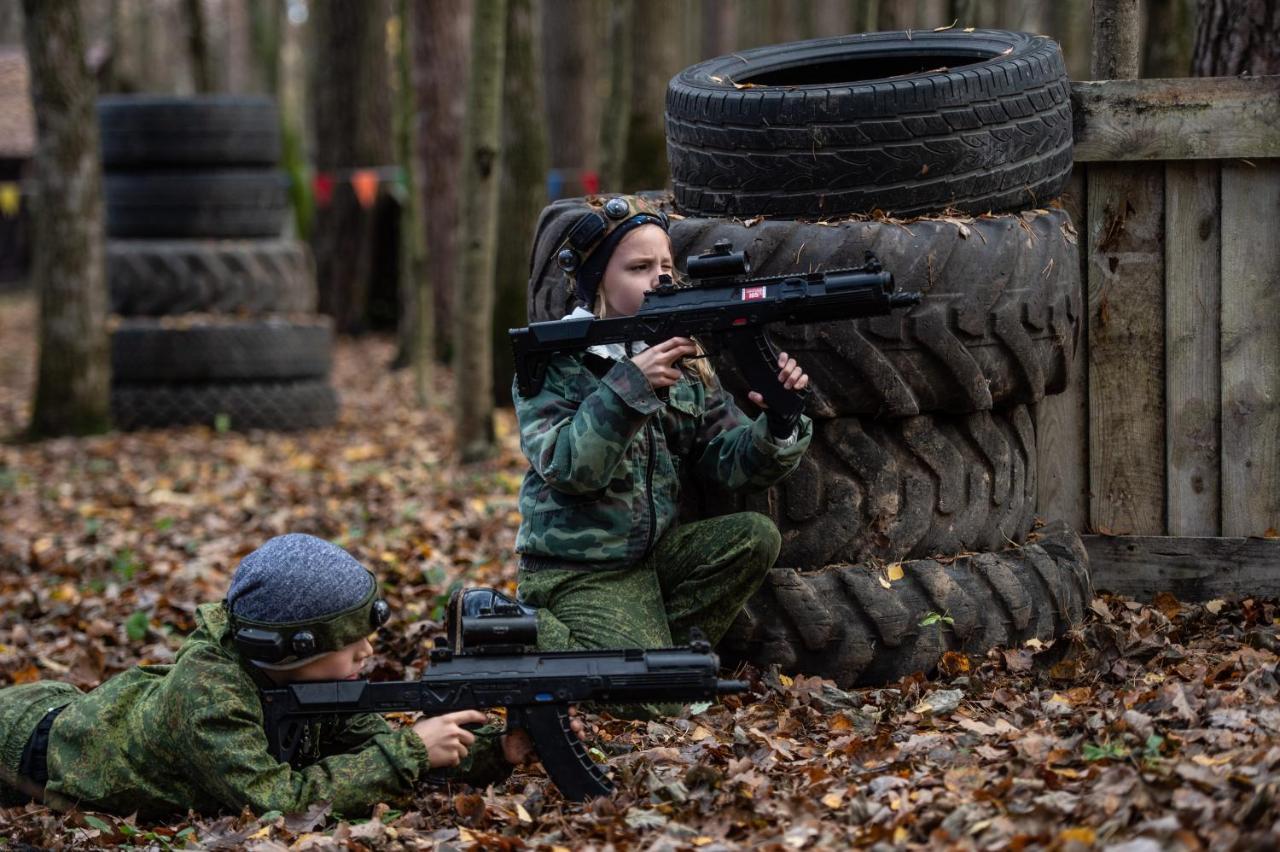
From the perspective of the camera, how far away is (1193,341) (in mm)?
5613

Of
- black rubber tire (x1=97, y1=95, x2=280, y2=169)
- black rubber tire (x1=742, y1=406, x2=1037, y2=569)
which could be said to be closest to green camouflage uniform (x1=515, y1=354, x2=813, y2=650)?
black rubber tire (x1=742, y1=406, x2=1037, y2=569)

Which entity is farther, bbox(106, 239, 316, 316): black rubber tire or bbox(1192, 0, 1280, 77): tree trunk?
bbox(106, 239, 316, 316): black rubber tire

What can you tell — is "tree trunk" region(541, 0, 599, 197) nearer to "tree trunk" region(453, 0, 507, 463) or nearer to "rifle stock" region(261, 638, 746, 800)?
"tree trunk" region(453, 0, 507, 463)

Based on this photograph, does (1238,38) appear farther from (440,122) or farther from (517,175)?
(440,122)

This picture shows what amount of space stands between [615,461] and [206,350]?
864cm

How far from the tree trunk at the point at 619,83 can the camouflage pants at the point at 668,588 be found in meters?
8.22

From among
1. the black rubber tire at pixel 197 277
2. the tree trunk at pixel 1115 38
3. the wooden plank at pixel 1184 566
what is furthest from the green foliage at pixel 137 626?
the black rubber tire at pixel 197 277

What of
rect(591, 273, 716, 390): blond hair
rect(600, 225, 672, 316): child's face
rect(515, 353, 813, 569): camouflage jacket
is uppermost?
rect(600, 225, 672, 316): child's face

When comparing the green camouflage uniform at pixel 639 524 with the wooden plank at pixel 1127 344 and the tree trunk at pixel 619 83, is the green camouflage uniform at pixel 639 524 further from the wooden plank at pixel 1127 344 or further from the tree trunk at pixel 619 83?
the tree trunk at pixel 619 83

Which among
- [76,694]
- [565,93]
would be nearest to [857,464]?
[76,694]

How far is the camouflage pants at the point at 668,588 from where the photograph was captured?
15.6 ft

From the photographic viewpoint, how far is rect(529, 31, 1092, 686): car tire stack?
193 inches

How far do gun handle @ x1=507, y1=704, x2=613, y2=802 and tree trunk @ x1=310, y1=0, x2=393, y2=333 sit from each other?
16.0 meters

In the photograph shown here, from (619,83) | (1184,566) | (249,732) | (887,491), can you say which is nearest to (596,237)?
(887,491)
